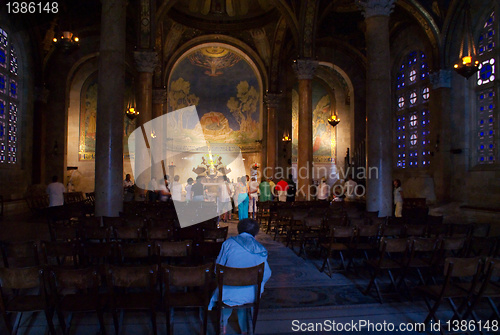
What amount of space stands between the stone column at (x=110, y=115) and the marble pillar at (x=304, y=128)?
885cm

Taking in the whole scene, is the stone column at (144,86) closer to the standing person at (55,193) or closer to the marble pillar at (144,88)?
the marble pillar at (144,88)

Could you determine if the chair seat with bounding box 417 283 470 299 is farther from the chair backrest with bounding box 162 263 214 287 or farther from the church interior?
the chair backrest with bounding box 162 263 214 287

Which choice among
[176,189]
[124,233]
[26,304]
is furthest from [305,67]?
[26,304]

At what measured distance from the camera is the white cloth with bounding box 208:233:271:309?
11.7 feet

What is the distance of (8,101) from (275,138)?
14.1 m

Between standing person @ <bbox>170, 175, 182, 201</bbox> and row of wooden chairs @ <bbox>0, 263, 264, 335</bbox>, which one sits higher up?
standing person @ <bbox>170, 175, 182, 201</bbox>

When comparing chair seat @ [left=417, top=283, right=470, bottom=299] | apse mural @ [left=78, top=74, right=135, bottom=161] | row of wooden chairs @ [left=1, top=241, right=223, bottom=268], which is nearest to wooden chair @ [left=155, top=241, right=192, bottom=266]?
row of wooden chairs @ [left=1, top=241, right=223, bottom=268]

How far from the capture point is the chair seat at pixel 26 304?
338cm

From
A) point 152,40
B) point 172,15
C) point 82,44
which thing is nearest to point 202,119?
point 172,15

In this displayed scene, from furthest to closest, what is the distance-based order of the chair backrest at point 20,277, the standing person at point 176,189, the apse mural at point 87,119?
1. the apse mural at point 87,119
2. the standing person at point 176,189
3. the chair backrest at point 20,277

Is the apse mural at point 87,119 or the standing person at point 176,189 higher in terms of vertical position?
the apse mural at point 87,119

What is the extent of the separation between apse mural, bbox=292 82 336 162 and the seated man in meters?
23.4

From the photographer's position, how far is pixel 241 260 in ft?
12.1

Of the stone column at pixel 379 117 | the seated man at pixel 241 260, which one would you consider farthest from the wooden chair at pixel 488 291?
the stone column at pixel 379 117
